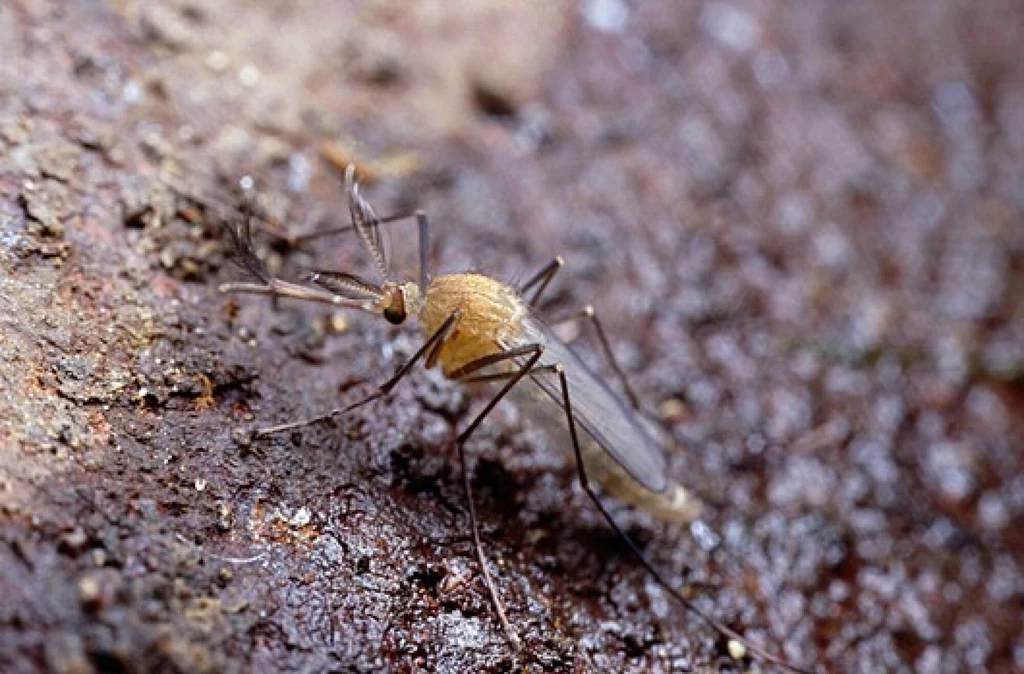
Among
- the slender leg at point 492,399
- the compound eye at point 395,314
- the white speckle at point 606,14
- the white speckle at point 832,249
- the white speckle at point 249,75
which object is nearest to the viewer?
the slender leg at point 492,399

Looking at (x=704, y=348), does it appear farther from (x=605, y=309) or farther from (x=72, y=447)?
(x=72, y=447)

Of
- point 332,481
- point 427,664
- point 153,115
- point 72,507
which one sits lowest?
point 427,664

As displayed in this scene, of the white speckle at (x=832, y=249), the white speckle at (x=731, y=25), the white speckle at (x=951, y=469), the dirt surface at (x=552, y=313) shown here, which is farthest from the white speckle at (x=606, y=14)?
the white speckle at (x=951, y=469)

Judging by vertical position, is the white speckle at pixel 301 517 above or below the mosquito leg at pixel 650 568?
above

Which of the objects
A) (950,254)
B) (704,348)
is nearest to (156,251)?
(704,348)

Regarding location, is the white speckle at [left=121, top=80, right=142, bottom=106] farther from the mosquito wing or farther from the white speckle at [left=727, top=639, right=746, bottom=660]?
the white speckle at [left=727, top=639, right=746, bottom=660]

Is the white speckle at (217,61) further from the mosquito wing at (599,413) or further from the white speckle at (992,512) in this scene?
the white speckle at (992,512)
